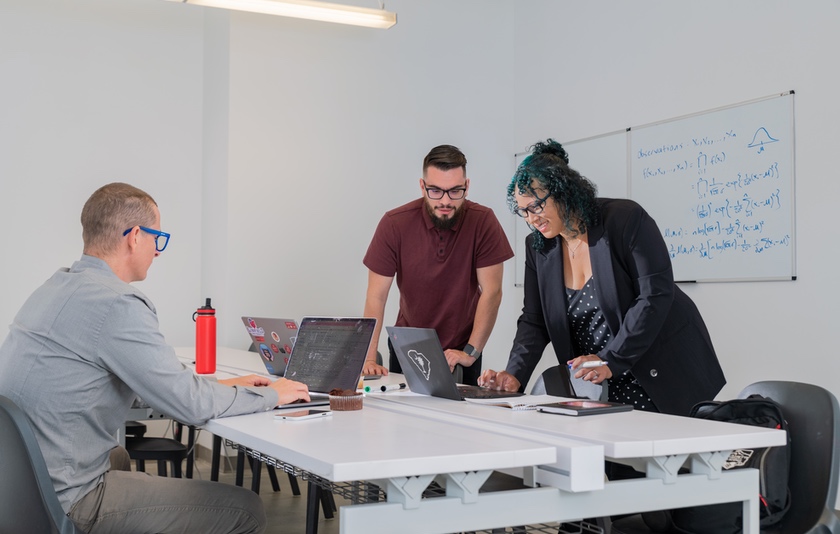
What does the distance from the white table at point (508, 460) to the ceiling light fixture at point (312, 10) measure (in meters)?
2.73

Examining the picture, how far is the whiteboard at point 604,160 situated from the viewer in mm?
4617

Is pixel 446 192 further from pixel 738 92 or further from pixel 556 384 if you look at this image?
pixel 738 92

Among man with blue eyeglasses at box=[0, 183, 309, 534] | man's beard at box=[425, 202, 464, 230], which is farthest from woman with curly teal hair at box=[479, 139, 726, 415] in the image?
man with blue eyeglasses at box=[0, 183, 309, 534]

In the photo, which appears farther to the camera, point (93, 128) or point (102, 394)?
point (93, 128)

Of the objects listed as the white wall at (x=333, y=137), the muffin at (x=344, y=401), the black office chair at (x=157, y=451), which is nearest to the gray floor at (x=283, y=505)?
the black office chair at (x=157, y=451)

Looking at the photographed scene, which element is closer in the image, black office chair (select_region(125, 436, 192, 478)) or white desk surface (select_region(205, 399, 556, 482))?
white desk surface (select_region(205, 399, 556, 482))

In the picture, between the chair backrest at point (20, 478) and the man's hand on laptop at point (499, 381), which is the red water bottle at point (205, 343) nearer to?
the man's hand on laptop at point (499, 381)

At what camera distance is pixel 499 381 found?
2449 millimetres

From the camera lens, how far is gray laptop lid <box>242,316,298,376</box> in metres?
2.77

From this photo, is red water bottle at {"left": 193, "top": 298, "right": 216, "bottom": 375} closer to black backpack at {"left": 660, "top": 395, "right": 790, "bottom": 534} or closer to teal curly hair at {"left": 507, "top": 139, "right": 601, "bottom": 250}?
teal curly hair at {"left": 507, "top": 139, "right": 601, "bottom": 250}

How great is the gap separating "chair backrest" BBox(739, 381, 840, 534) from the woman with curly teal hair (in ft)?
1.30

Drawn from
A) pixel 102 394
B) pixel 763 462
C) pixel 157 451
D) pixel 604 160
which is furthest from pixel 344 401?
pixel 604 160

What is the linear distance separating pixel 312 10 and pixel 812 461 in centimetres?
319

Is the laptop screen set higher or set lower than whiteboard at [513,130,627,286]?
lower
